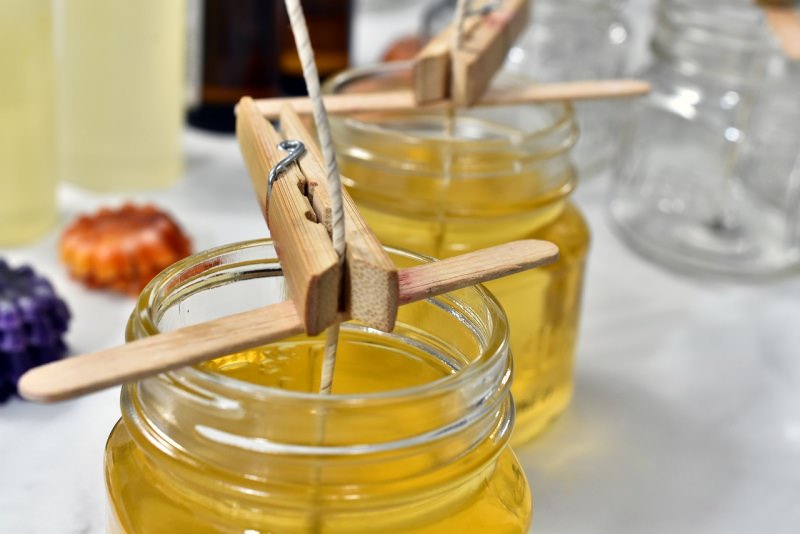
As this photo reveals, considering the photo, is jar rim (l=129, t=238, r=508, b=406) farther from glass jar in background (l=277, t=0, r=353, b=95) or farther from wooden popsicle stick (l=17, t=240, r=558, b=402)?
glass jar in background (l=277, t=0, r=353, b=95)

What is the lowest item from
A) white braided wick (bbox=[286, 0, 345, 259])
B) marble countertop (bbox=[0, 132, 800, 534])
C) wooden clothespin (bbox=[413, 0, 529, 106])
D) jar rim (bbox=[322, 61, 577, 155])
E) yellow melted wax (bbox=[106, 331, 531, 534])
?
marble countertop (bbox=[0, 132, 800, 534])

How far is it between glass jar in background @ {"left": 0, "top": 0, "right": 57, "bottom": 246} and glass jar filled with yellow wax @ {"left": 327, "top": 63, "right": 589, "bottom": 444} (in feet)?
0.71

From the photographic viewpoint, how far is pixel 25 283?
60 centimetres

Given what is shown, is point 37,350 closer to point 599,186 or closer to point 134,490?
point 134,490

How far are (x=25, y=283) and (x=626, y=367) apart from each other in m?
0.35

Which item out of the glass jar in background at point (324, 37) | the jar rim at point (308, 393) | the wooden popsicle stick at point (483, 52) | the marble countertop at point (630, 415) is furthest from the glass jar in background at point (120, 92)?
the jar rim at point (308, 393)

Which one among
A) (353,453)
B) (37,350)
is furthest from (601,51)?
(353,453)

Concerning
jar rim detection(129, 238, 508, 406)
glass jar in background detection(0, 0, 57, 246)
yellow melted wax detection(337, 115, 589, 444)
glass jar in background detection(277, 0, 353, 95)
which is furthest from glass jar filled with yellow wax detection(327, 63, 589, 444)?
glass jar in background detection(277, 0, 353, 95)

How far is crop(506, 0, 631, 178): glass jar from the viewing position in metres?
0.89

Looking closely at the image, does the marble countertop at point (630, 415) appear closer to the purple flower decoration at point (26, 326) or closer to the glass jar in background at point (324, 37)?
the purple flower decoration at point (26, 326)

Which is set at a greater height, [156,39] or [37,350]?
[156,39]

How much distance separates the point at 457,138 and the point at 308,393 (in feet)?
0.87

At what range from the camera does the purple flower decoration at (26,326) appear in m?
0.57

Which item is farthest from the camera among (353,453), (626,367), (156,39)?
(156,39)
